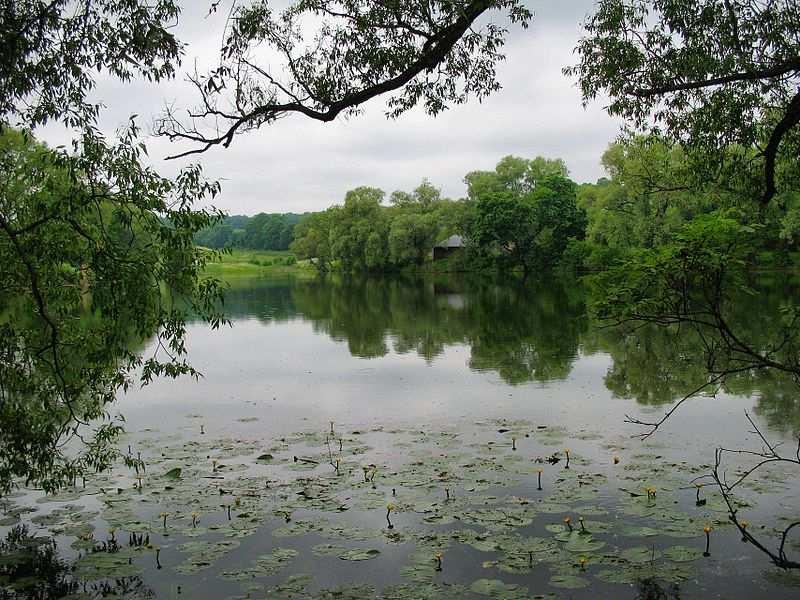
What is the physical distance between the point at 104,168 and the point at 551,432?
795 centimetres

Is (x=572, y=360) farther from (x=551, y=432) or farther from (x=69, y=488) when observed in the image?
(x=69, y=488)

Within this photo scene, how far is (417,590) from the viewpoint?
6320 millimetres

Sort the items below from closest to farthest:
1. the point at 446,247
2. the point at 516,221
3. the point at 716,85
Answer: the point at 716,85, the point at 516,221, the point at 446,247

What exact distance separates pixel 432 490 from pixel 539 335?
15540 millimetres

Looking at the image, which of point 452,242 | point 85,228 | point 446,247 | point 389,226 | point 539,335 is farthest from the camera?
point 452,242

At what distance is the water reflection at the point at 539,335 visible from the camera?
14836mm

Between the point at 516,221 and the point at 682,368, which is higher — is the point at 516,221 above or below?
above

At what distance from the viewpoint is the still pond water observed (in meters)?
6.57

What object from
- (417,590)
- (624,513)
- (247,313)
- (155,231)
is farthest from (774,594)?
(247,313)

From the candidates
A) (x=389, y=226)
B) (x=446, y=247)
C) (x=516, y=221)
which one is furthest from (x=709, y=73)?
(x=446, y=247)

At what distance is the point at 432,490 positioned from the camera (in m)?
8.77

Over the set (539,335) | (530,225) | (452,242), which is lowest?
(539,335)

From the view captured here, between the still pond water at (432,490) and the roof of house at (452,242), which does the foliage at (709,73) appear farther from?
the roof of house at (452,242)

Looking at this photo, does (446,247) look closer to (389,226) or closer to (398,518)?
(389,226)
